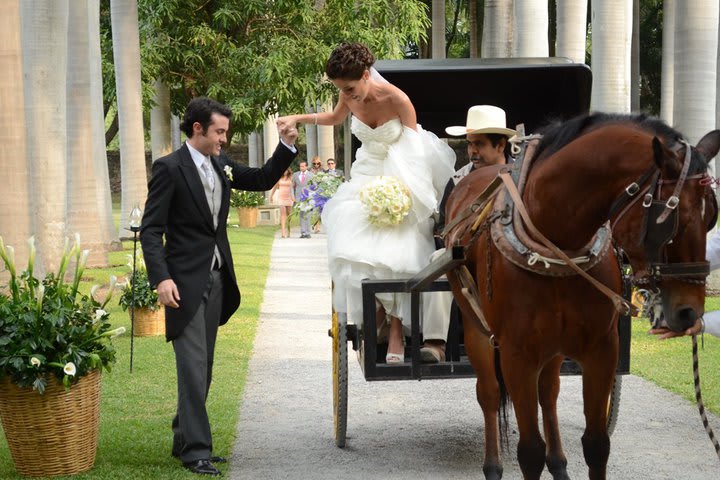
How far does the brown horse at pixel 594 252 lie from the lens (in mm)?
4168

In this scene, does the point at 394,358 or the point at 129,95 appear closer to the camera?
the point at 394,358

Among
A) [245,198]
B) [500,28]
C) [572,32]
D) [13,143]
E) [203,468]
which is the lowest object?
[245,198]

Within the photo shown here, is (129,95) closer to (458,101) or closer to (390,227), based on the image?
(458,101)

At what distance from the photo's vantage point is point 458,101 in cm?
929

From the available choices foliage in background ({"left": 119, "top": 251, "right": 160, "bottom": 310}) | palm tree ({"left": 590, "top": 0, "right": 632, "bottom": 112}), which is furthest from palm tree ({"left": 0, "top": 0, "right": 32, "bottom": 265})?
palm tree ({"left": 590, "top": 0, "right": 632, "bottom": 112})

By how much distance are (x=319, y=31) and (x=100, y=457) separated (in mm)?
21165

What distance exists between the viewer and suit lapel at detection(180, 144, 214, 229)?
6758 millimetres

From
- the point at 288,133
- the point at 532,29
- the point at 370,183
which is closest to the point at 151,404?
the point at 288,133

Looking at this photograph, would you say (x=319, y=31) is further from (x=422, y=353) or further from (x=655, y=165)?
(x=655, y=165)

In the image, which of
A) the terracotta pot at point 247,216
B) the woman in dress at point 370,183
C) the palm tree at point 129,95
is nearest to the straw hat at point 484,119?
the woman in dress at point 370,183

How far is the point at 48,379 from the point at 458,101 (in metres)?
4.51

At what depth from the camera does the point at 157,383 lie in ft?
33.3

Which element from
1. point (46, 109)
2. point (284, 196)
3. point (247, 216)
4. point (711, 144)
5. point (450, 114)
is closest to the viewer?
point (711, 144)

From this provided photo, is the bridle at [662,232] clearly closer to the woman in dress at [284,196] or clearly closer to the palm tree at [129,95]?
the palm tree at [129,95]
